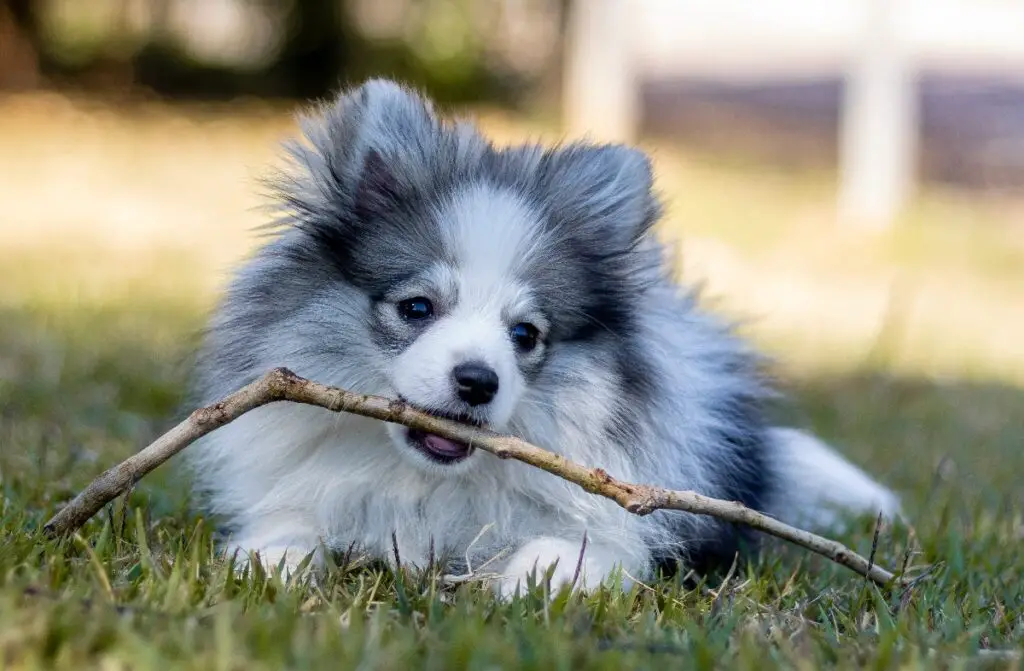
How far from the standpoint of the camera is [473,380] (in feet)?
9.46

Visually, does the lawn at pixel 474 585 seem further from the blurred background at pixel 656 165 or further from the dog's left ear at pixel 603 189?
the dog's left ear at pixel 603 189

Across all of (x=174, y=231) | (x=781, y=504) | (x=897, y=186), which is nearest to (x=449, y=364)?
(x=781, y=504)

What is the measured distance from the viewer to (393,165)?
3.27m

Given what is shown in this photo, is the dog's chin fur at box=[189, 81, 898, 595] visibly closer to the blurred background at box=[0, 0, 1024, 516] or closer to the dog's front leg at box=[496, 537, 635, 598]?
the dog's front leg at box=[496, 537, 635, 598]

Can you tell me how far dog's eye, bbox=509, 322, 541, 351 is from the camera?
3125 mm

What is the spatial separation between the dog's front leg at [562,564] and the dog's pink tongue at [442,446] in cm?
32

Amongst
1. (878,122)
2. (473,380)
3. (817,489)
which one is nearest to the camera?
(473,380)

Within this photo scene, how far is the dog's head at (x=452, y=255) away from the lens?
303 centimetres

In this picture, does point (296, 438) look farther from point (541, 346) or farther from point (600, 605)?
point (600, 605)

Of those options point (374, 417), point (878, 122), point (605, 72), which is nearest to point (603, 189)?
point (374, 417)

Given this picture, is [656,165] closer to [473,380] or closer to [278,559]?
[473,380]

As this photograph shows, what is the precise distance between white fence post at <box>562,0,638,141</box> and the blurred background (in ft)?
0.10

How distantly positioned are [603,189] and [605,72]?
947 cm

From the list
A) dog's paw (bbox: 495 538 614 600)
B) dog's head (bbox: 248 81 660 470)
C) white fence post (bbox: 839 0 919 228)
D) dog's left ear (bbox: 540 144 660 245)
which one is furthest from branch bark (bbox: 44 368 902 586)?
white fence post (bbox: 839 0 919 228)
